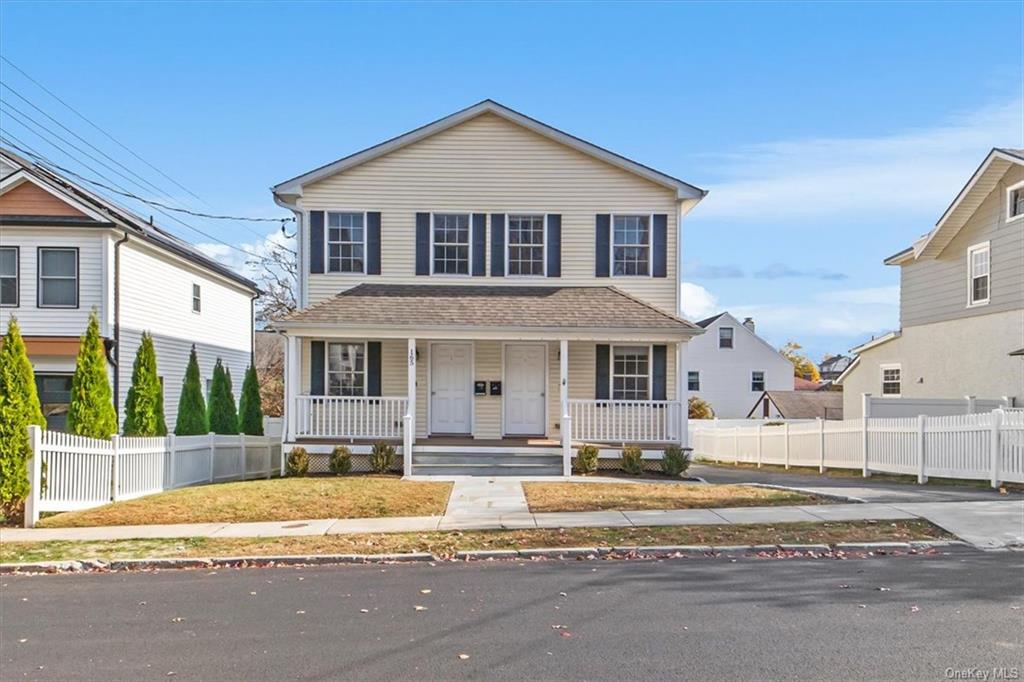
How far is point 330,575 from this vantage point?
8781 millimetres

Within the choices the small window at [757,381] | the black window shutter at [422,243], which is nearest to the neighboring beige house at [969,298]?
the black window shutter at [422,243]

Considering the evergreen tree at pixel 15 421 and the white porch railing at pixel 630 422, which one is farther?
the white porch railing at pixel 630 422

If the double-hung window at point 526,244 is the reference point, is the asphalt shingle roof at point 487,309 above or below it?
below

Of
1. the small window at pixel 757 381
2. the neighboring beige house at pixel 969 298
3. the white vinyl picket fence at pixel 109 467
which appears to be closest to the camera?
the white vinyl picket fence at pixel 109 467

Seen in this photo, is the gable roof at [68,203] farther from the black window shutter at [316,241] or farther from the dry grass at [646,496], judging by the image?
the dry grass at [646,496]

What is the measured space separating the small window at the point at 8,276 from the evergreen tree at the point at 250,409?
5.92 metres

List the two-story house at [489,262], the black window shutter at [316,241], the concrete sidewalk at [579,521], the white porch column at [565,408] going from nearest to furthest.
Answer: the concrete sidewalk at [579,521] → the white porch column at [565,408] → the two-story house at [489,262] → the black window shutter at [316,241]

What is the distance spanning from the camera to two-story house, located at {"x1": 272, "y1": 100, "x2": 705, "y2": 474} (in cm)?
1900

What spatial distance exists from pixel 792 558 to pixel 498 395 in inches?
421

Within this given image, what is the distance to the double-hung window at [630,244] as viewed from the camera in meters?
19.7

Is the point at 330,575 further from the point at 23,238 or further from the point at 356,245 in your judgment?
the point at 23,238

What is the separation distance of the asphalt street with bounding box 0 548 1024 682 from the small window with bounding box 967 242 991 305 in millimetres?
16190

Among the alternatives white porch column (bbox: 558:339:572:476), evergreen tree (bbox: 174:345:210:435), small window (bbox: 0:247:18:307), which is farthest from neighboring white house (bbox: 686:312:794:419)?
small window (bbox: 0:247:18:307)

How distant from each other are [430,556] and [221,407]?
13610 millimetres
